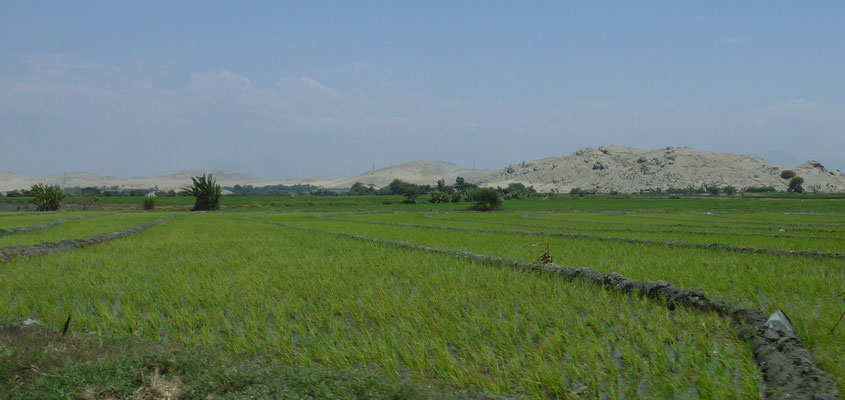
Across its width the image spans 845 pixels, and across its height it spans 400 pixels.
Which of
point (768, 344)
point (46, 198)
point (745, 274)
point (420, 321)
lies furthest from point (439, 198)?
point (768, 344)

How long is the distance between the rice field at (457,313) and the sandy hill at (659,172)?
13823 centimetres

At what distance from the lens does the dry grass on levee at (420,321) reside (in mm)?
4242

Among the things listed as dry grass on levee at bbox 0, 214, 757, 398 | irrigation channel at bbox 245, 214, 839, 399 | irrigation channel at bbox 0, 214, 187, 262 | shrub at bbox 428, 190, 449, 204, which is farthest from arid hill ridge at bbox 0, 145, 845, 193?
dry grass on levee at bbox 0, 214, 757, 398

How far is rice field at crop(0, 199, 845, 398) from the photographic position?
4.29 m

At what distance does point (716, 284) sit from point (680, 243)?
6645mm

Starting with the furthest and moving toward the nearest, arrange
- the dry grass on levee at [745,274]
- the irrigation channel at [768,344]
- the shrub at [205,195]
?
the shrub at [205,195]
the dry grass on levee at [745,274]
the irrigation channel at [768,344]

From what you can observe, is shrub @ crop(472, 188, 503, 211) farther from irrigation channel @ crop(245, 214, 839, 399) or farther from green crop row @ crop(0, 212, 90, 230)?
irrigation channel @ crop(245, 214, 839, 399)

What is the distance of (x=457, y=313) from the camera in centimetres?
624

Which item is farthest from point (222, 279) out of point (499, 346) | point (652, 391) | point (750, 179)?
point (750, 179)

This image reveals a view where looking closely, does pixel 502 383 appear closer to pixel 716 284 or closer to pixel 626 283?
pixel 626 283

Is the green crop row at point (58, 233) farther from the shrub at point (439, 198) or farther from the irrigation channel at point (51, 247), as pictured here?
the shrub at point (439, 198)

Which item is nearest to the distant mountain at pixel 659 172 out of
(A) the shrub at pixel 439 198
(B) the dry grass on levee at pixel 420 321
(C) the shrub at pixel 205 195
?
(A) the shrub at pixel 439 198

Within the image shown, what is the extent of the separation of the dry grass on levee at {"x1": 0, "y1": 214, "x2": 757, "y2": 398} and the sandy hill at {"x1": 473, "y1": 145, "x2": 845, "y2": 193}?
140 m

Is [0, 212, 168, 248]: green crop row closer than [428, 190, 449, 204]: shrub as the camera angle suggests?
Yes
